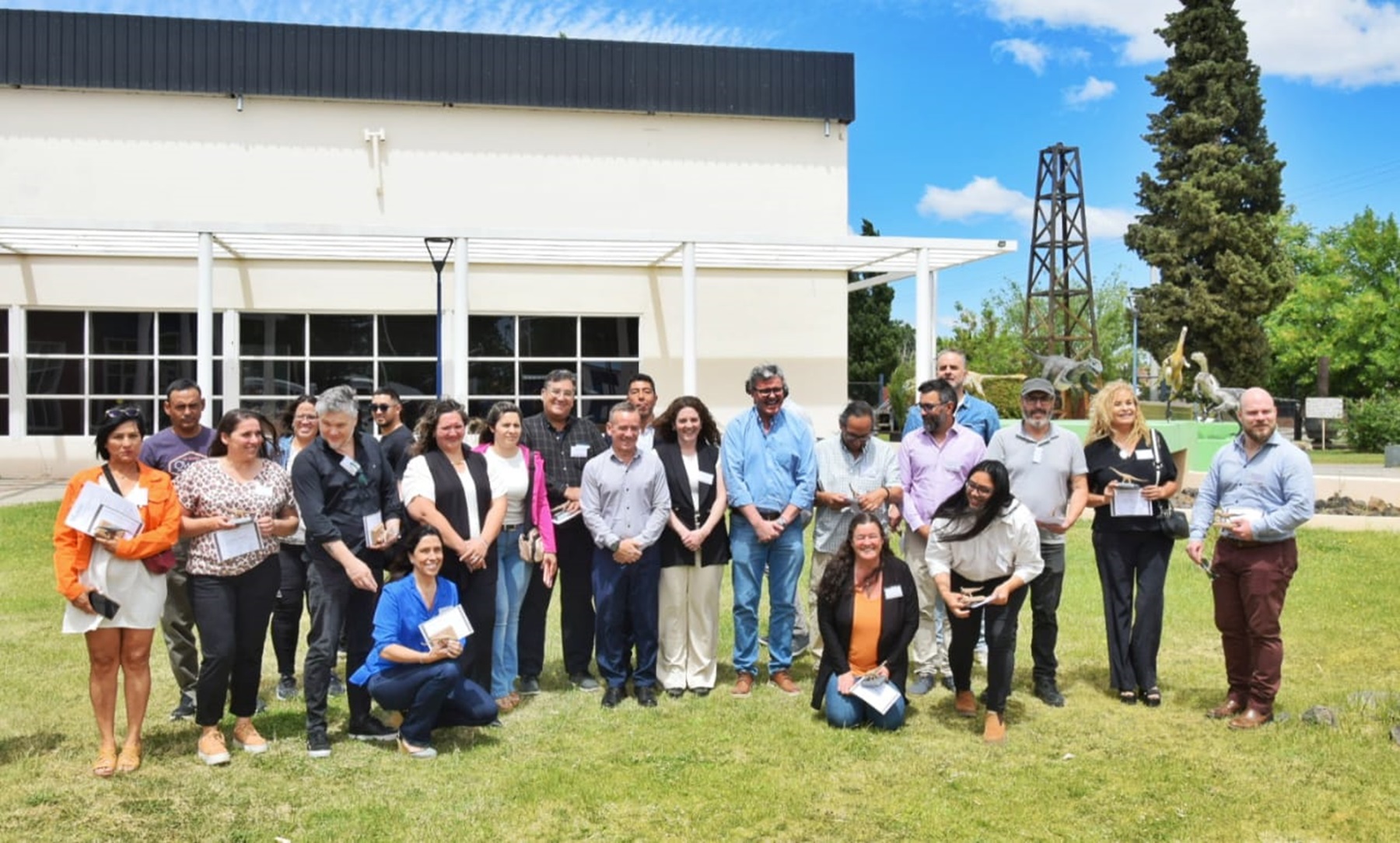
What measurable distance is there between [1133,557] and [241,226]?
1261cm

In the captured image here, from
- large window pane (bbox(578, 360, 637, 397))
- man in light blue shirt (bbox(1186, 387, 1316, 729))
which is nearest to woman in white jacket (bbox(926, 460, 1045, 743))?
man in light blue shirt (bbox(1186, 387, 1316, 729))

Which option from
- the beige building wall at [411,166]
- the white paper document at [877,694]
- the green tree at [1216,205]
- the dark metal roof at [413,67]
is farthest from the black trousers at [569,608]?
the green tree at [1216,205]

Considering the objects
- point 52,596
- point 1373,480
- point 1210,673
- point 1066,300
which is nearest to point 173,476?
point 52,596

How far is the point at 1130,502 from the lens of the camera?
585cm

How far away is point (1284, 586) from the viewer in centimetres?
551

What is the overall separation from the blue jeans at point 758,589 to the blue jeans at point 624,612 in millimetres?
502

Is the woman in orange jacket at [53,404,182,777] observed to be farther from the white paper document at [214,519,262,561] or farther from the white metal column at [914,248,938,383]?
the white metal column at [914,248,938,383]

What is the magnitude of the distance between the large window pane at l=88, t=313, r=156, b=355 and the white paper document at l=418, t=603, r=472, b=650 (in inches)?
558

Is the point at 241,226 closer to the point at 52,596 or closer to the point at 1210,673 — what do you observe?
the point at 52,596

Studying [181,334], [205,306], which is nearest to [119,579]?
[205,306]

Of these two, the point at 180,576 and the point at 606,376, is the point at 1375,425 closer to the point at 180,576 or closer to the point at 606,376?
the point at 606,376

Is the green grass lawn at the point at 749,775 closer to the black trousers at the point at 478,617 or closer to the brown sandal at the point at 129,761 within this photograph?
the brown sandal at the point at 129,761

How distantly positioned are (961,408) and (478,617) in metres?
3.08

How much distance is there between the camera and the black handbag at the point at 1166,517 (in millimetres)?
5742
